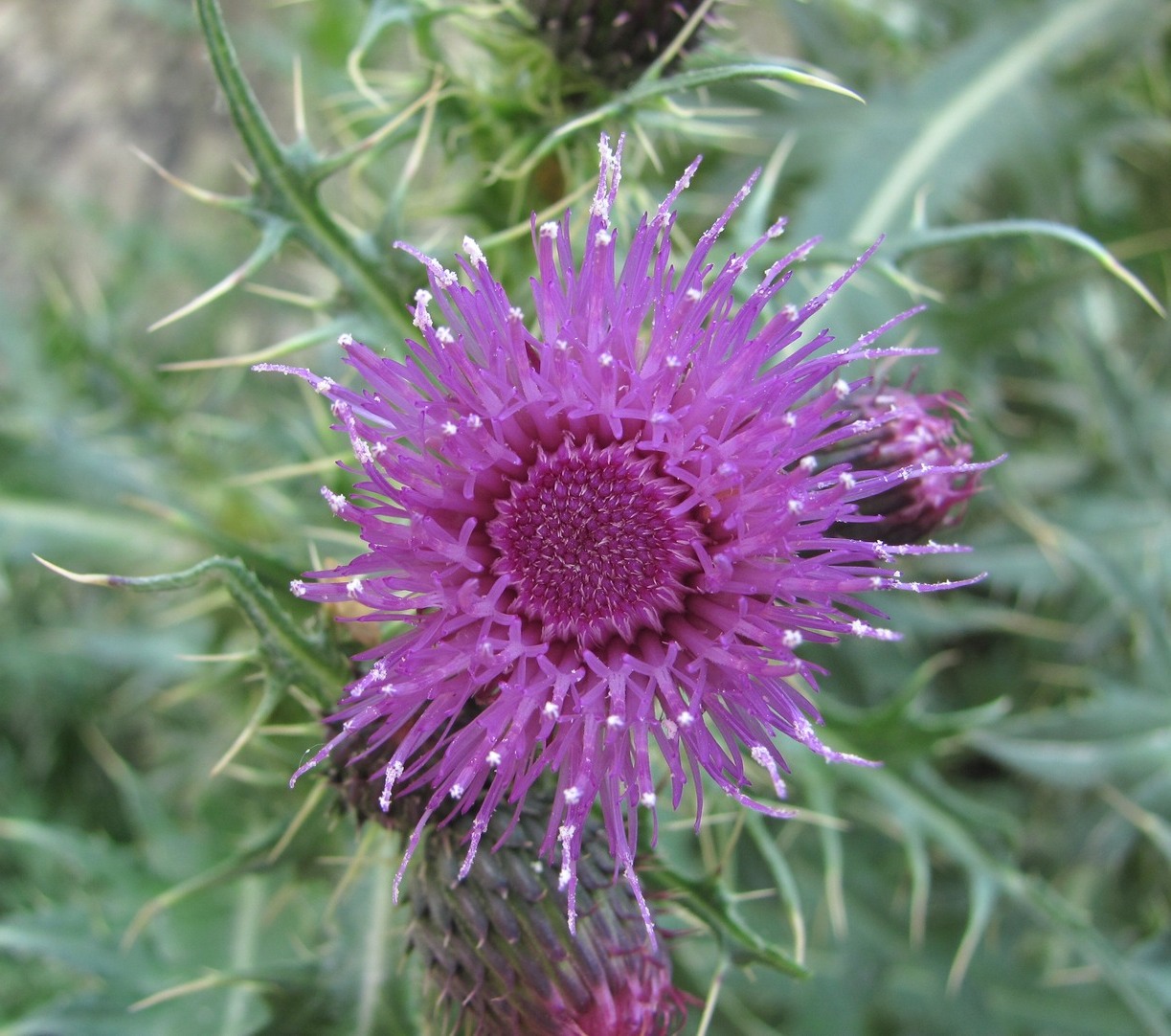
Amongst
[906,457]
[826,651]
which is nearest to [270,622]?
[906,457]

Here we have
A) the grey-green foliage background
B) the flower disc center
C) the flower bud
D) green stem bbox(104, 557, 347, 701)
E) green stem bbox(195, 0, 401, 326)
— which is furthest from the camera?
the grey-green foliage background

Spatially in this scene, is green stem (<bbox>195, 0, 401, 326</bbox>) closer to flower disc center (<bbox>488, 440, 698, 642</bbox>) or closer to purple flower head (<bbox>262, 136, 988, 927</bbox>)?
purple flower head (<bbox>262, 136, 988, 927</bbox>)

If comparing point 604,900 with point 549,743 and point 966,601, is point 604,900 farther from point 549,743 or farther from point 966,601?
point 966,601

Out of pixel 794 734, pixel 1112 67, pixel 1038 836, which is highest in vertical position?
pixel 1112 67

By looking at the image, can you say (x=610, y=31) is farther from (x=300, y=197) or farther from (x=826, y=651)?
(x=826, y=651)

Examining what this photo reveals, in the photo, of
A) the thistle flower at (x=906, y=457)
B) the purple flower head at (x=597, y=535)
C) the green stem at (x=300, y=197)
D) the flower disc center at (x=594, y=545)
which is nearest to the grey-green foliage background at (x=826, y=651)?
the green stem at (x=300, y=197)

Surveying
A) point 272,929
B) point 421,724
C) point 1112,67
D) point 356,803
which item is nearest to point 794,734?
point 421,724

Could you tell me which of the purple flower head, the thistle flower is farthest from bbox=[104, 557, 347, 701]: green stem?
the thistle flower
